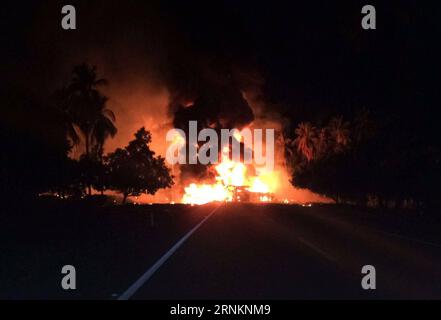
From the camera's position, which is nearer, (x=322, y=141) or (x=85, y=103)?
(x=85, y=103)

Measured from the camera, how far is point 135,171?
74.2m

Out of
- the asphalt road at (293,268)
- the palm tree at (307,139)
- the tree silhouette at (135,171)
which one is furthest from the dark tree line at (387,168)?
the palm tree at (307,139)

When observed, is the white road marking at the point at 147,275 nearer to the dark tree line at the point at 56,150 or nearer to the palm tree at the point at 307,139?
the dark tree line at the point at 56,150

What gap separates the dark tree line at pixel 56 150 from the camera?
3172 cm

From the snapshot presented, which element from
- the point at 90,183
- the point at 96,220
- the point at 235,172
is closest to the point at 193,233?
the point at 96,220

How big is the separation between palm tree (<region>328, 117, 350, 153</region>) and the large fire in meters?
17.7

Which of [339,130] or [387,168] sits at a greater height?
[339,130]

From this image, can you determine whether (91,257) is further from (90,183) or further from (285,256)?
(90,183)

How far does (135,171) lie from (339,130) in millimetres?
46407

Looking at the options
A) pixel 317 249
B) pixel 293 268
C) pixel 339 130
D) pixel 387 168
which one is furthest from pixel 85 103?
pixel 293 268

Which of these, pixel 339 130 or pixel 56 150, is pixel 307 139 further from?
pixel 56 150

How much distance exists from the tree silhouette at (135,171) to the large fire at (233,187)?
36437 mm

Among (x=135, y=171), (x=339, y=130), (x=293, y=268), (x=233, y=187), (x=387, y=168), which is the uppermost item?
(x=339, y=130)

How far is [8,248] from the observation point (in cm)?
1772
